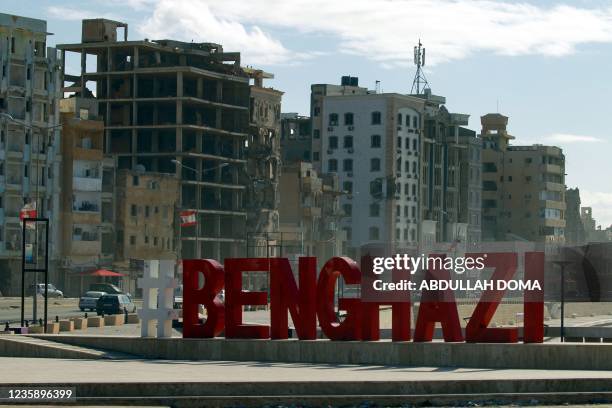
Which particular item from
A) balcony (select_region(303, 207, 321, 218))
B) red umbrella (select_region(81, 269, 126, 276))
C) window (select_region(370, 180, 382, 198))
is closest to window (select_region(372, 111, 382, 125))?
window (select_region(370, 180, 382, 198))

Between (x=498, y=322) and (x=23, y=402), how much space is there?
64593 mm

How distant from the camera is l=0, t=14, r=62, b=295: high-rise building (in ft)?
390

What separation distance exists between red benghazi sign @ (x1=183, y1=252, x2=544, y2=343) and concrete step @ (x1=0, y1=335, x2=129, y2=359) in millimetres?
3051

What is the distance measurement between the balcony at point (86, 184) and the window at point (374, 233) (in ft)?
165

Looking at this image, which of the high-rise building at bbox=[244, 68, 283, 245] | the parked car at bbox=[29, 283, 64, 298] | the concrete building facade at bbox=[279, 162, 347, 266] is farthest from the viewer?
the concrete building facade at bbox=[279, 162, 347, 266]

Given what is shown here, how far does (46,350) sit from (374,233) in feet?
413

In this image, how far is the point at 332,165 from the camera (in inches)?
6895

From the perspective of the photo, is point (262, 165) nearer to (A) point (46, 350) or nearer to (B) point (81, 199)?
(B) point (81, 199)

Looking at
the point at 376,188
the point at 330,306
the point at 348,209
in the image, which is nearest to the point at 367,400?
the point at 330,306

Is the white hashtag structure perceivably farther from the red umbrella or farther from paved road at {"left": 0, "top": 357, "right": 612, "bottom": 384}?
the red umbrella

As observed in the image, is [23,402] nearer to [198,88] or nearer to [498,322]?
[498,322]

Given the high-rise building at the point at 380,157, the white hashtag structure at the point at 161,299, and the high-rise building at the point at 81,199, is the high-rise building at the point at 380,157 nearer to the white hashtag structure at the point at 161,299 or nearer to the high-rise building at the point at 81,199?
the high-rise building at the point at 81,199

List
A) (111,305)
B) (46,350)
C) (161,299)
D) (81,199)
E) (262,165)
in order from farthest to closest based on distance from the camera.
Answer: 1. (262,165)
2. (81,199)
3. (111,305)
4. (161,299)
5. (46,350)

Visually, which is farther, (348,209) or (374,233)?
(348,209)
